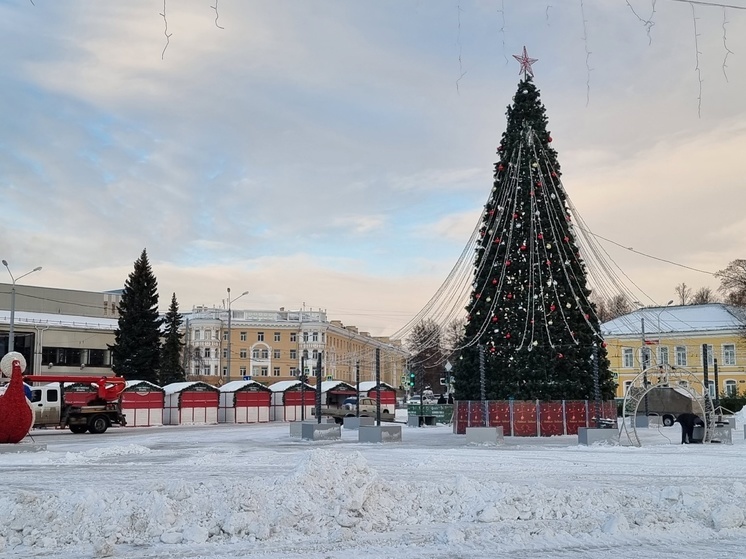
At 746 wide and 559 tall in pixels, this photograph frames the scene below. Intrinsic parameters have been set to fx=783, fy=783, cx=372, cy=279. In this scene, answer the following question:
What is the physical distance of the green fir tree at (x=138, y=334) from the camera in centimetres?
6731

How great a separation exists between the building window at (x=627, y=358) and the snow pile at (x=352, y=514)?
6137 centimetres

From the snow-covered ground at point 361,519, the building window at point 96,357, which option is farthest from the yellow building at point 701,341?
the snow-covered ground at point 361,519

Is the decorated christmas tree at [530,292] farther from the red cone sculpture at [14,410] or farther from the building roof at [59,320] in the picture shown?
the building roof at [59,320]

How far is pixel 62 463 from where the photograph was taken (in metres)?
21.9

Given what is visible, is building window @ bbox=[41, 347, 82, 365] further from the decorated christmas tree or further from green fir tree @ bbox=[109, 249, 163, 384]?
the decorated christmas tree

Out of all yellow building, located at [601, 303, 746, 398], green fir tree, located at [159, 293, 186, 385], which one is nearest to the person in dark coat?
yellow building, located at [601, 303, 746, 398]

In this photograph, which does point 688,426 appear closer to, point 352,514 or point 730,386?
point 352,514

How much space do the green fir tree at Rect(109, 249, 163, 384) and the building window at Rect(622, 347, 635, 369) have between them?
4200 centimetres

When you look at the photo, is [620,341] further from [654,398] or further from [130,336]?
[130,336]

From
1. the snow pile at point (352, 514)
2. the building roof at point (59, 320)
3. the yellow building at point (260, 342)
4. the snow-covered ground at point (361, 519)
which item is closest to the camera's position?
the snow-covered ground at point (361, 519)

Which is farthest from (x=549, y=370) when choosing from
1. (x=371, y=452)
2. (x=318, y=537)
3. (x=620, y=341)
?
(x=620, y=341)

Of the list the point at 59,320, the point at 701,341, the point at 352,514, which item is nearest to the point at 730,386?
the point at 701,341

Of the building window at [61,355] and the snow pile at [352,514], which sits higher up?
the building window at [61,355]

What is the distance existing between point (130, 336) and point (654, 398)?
1694 inches
